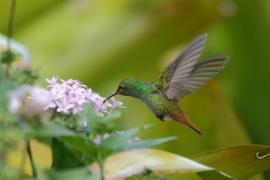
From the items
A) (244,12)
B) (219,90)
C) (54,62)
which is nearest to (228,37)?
(244,12)

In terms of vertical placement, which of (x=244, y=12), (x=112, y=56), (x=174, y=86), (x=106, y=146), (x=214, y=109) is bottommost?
(x=106, y=146)

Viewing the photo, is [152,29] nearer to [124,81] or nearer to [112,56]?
[112,56]

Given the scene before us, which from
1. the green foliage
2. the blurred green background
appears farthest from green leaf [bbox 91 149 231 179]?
the blurred green background

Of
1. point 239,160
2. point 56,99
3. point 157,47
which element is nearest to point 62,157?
point 56,99

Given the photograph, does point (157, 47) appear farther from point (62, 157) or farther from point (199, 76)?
point (62, 157)

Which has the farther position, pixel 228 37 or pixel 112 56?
pixel 228 37

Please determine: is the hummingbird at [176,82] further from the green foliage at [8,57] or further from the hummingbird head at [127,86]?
the green foliage at [8,57]
